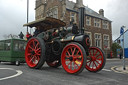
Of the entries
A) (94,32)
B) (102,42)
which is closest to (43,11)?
(94,32)

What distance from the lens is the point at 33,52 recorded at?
26.4ft

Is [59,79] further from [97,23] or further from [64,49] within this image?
[97,23]

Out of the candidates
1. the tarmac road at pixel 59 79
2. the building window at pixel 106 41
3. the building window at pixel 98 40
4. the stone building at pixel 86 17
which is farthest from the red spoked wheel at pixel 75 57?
the building window at pixel 106 41

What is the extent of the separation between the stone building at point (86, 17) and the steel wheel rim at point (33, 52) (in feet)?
52.4

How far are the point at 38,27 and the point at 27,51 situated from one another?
1.72m

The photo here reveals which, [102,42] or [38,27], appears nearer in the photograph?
[38,27]

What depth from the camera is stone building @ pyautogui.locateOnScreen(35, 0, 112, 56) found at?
2450 cm

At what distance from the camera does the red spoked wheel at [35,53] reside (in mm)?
7422

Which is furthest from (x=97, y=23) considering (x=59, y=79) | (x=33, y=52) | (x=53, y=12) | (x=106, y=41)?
(x=59, y=79)

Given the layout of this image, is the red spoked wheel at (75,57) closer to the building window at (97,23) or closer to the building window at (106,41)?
the building window at (97,23)

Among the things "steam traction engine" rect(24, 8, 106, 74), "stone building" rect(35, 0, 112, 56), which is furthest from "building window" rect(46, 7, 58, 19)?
"steam traction engine" rect(24, 8, 106, 74)

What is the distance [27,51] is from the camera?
27.9 feet

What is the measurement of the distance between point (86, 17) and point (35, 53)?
831 inches

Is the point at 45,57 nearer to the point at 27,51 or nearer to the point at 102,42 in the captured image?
the point at 27,51
